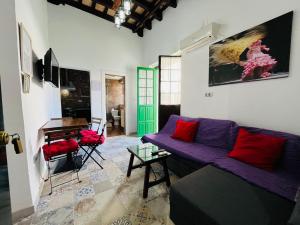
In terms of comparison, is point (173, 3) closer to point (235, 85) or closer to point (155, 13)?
point (155, 13)

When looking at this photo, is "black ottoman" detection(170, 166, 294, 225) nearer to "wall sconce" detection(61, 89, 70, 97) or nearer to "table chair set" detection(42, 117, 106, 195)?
"table chair set" detection(42, 117, 106, 195)

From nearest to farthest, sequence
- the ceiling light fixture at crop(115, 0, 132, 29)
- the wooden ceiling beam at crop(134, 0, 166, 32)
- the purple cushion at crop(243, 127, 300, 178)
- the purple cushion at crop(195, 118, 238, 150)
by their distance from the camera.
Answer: the purple cushion at crop(243, 127, 300, 178), the purple cushion at crop(195, 118, 238, 150), the ceiling light fixture at crop(115, 0, 132, 29), the wooden ceiling beam at crop(134, 0, 166, 32)

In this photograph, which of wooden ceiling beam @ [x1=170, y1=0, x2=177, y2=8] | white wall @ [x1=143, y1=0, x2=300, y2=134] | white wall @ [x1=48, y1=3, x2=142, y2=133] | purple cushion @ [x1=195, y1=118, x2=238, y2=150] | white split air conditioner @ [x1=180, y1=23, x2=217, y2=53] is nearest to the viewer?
white wall @ [x1=143, y1=0, x2=300, y2=134]

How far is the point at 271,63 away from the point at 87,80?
154 inches

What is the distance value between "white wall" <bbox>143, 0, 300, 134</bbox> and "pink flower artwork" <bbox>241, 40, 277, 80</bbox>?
12 centimetres

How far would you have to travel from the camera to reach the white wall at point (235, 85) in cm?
166

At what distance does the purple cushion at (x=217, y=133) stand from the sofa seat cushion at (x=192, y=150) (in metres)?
0.11

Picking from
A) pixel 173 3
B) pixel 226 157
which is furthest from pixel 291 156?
pixel 173 3

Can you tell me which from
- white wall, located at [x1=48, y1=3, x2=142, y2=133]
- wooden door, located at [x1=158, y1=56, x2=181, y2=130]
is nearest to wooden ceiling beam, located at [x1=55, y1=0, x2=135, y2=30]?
white wall, located at [x1=48, y1=3, x2=142, y2=133]

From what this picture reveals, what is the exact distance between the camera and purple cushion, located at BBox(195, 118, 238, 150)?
2043mm

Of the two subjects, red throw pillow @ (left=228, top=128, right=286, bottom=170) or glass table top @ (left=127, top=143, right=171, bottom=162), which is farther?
glass table top @ (left=127, top=143, right=171, bottom=162)

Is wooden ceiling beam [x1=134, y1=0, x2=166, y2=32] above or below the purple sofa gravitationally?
above

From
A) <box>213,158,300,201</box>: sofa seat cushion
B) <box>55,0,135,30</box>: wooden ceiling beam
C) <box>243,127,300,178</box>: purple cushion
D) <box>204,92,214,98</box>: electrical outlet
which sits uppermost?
<box>55,0,135,30</box>: wooden ceiling beam

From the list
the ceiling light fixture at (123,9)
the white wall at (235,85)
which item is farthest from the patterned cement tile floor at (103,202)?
the ceiling light fixture at (123,9)
